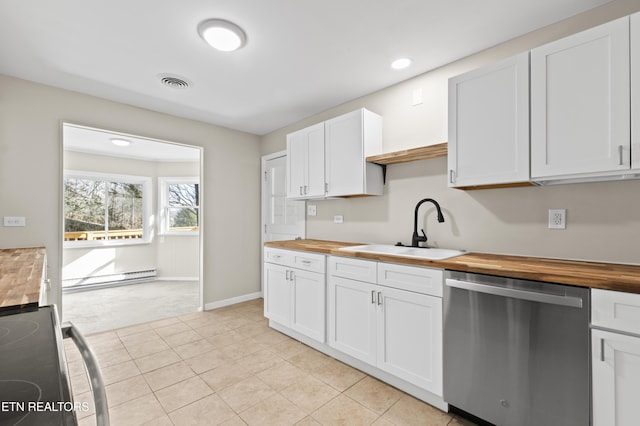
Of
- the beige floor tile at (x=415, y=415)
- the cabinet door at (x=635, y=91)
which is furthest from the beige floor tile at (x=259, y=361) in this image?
the cabinet door at (x=635, y=91)

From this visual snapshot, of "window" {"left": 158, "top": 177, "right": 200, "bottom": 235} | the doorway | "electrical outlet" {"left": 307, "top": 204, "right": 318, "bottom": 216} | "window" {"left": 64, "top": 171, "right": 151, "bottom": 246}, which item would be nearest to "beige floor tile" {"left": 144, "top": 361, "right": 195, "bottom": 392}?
the doorway

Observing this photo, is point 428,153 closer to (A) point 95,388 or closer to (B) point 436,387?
(B) point 436,387

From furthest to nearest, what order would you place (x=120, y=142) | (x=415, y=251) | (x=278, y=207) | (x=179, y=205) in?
(x=179, y=205) < (x=120, y=142) < (x=278, y=207) < (x=415, y=251)

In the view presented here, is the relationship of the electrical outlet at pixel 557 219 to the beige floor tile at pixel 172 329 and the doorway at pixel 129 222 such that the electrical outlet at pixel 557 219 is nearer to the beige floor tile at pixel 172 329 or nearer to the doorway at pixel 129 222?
the beige floor tile at pixel 172 329

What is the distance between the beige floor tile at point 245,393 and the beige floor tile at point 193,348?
712mm

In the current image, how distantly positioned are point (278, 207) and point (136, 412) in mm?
2824

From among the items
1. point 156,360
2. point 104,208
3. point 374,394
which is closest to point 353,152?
point 374,394

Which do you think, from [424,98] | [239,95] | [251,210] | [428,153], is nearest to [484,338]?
[428,153]

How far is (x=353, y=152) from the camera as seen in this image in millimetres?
2760

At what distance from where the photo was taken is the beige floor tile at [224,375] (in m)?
2.20

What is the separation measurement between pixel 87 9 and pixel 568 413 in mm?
3470

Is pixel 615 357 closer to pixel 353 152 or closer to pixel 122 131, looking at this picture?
pixel 353 152

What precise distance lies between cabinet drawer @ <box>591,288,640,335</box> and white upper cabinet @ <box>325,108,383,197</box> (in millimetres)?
1701

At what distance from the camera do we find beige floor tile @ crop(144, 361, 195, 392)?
221 centimetres
